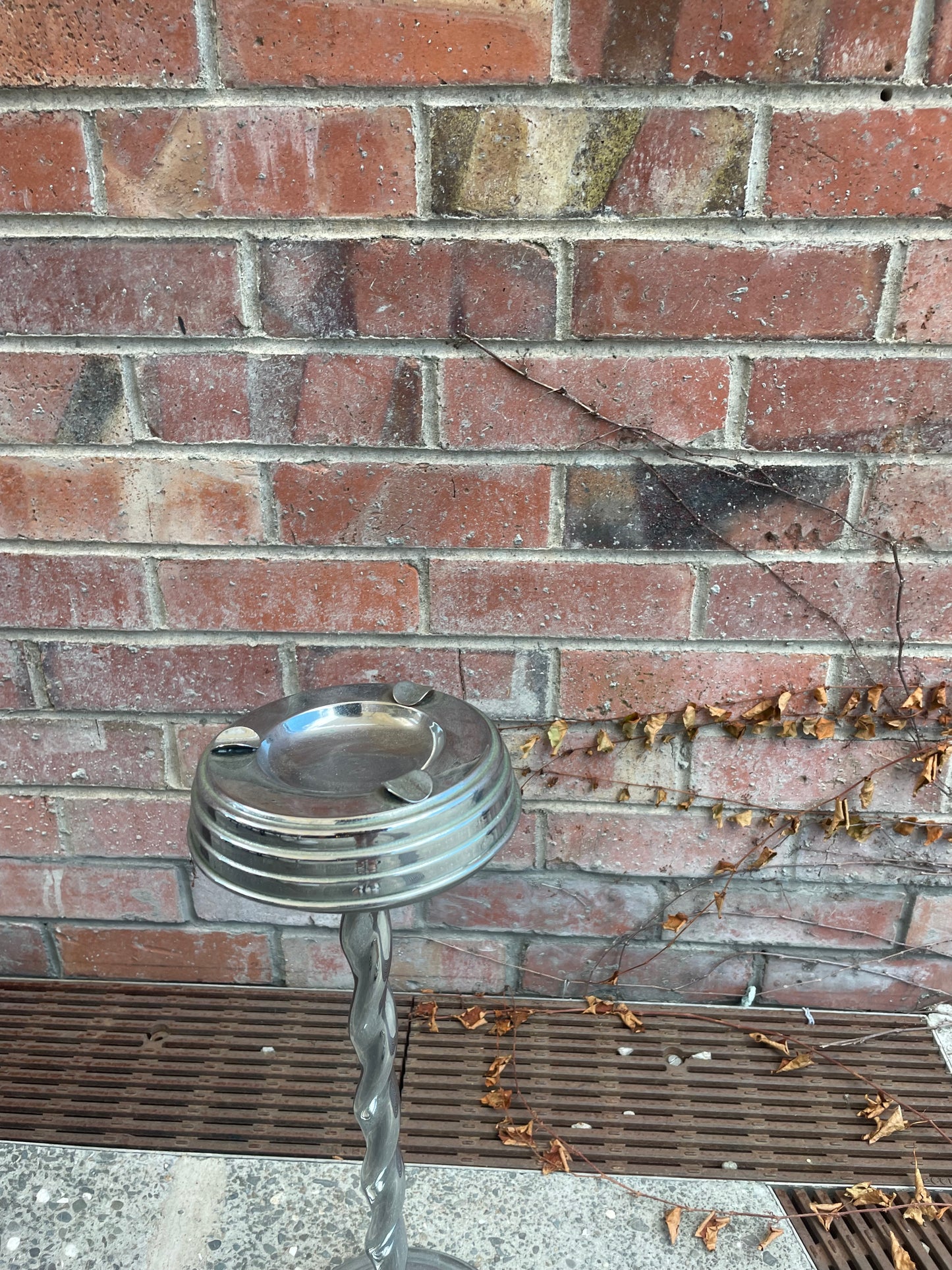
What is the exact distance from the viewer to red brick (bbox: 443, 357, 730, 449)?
125 cm

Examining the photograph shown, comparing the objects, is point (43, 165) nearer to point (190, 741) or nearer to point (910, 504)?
point (190, 741)

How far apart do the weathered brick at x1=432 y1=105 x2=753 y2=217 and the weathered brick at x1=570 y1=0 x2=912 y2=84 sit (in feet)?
0.16

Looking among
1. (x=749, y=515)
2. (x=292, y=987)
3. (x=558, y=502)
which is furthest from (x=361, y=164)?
(x=292, y=987)

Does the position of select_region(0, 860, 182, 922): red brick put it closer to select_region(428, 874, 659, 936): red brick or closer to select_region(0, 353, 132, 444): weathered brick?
select_region(428, 874, 659, 936): red brick

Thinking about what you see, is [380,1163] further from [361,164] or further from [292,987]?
[361,164]

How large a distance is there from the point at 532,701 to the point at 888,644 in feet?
1.75

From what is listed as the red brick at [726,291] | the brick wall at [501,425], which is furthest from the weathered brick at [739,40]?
the red brick at [726,291]

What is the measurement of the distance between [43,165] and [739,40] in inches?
35.0

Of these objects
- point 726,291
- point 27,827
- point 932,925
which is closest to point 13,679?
point 27,827

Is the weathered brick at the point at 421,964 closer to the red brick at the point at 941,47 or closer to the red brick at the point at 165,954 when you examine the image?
the red brick at the point at 165,954

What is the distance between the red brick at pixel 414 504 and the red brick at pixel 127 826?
0.53 m

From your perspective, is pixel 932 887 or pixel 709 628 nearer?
pixel 709 628

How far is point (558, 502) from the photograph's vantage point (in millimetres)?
1318

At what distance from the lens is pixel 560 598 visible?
4.47 ft
